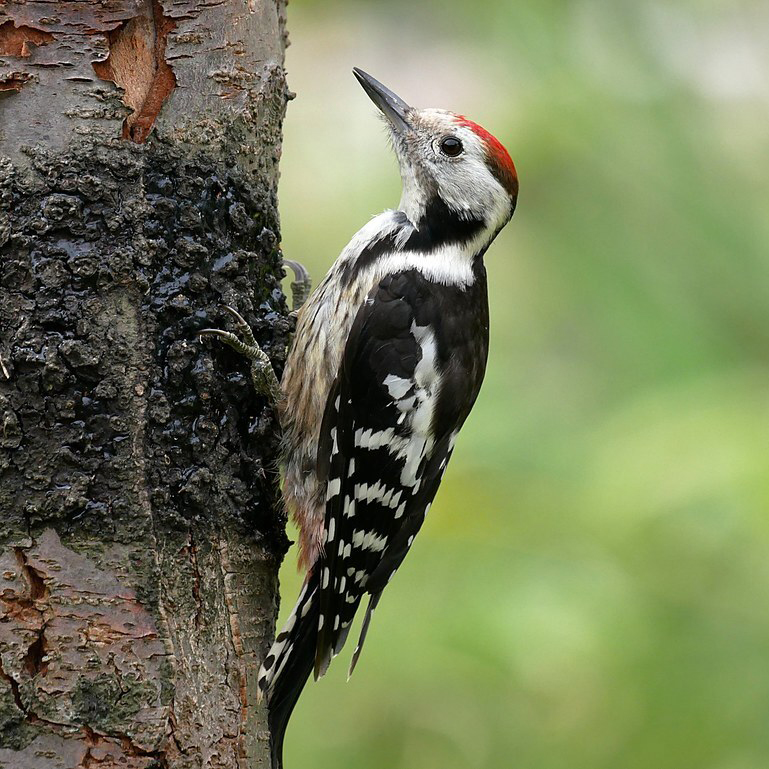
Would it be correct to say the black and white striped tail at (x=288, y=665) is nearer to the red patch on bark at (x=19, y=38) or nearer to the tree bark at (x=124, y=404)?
the tree bark at (x=124, y=404)

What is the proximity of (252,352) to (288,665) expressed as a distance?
80 cm

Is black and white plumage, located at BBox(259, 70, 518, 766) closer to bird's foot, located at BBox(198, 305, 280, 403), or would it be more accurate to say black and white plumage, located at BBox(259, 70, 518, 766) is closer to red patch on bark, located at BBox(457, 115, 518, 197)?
red patch on bark, located at BBox(457, 115, 518, 197)

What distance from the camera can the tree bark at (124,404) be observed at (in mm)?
2148

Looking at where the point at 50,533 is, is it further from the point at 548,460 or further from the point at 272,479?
the point at 548,460

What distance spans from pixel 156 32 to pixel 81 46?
0.21 m

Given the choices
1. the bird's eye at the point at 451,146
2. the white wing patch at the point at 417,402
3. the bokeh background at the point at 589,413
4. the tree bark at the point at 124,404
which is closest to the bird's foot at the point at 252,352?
the tree bark at the point at 124,404

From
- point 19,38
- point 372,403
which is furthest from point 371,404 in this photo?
point 19,38

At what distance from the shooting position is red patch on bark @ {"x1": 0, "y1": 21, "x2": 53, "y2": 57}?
226 centimetres

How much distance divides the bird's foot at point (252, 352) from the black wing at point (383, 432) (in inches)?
10.5

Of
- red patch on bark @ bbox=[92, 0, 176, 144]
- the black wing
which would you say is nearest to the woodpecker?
the black wing

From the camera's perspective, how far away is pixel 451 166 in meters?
3.37

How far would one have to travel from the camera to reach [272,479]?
279 cm

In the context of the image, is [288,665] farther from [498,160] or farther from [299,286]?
[498,160]

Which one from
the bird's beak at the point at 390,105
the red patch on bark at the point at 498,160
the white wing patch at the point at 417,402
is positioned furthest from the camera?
the bird's beak at the point at 390,105
